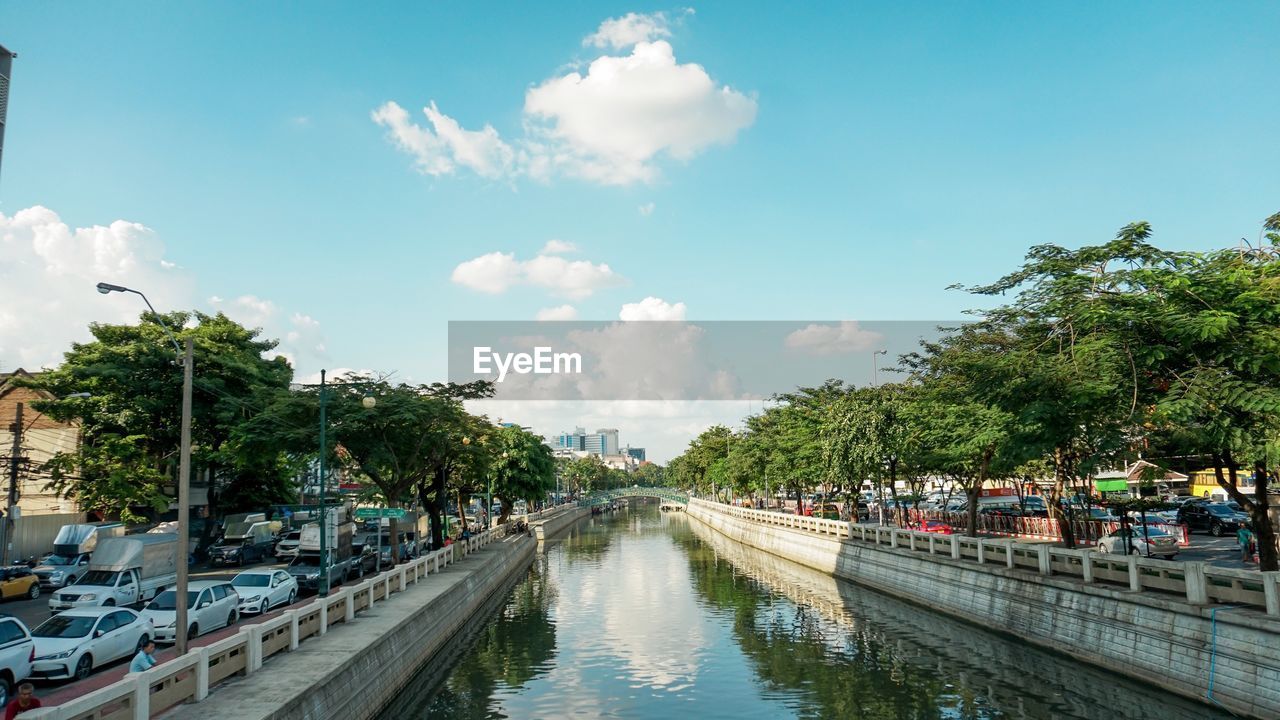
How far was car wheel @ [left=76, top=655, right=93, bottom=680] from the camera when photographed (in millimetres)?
17484

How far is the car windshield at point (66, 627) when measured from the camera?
58.6 feet

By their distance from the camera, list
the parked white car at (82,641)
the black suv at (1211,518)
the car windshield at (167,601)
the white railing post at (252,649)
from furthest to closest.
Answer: the black suv at (1211,518) < the car windshield at (167,601) < the parked white car at (82,641) < the white railing post at (252,649)

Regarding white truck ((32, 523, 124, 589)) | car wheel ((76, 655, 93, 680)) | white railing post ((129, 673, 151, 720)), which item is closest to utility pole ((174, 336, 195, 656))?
car wheel ((76, 655, 93, 680))

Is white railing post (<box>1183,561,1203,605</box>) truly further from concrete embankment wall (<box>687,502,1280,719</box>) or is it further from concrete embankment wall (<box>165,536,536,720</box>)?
concrete embankment wall (<box>165,536,536,720</box>)

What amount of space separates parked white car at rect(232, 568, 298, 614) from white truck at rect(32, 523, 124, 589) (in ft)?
43.7

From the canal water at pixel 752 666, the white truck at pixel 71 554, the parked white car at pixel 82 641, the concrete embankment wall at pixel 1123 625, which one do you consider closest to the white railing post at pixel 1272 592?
the concrete embankment wall at pixel 1123 625

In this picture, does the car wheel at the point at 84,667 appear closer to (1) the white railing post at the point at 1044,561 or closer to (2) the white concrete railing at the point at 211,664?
(2) the white concrete railing at the point at 211,664

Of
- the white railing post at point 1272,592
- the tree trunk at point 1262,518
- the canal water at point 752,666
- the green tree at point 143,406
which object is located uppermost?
the green tree at point 143,406

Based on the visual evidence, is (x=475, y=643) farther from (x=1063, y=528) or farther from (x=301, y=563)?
(x=1063, y=528)

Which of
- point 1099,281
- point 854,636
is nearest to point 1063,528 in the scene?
point 854,636

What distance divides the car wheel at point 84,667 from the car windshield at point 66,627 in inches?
21.4

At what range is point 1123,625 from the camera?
20625 mm

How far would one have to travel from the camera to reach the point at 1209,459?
2412 cm

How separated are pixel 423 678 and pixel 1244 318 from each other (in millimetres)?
25288
